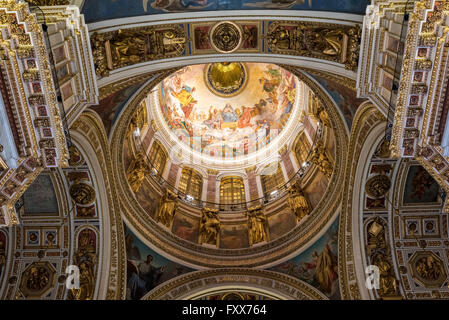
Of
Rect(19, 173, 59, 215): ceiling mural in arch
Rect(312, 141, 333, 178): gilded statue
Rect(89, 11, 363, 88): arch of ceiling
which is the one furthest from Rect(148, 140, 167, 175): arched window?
Rect(89, 11, 363, 88): arch of ceiling

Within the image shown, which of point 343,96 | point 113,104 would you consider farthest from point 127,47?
point 343,96

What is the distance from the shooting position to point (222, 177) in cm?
2289

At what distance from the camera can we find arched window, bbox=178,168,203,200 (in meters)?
21.3

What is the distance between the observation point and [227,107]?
85.0 ft

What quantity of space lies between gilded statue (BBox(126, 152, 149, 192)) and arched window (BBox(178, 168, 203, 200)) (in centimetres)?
267

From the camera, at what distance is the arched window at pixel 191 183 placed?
21.3 meters

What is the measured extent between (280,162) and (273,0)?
11.5 metres

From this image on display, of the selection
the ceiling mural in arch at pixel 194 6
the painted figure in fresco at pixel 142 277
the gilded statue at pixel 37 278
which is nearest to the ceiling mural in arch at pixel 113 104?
the ceiling mural in arch at pixel 194 6

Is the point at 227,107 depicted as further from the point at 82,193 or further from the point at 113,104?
the point at 82,193

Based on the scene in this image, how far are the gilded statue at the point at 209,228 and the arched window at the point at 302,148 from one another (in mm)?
4905

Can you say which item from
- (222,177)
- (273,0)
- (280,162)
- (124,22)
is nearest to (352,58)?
(273,0)

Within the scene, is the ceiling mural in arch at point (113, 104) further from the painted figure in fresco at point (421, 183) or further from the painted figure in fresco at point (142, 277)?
the painted figure in fresco at point (421, 183)

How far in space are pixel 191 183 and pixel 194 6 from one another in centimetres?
1156
